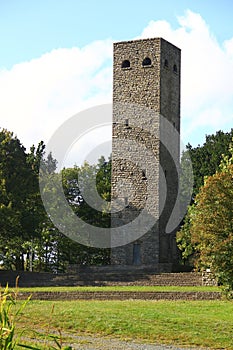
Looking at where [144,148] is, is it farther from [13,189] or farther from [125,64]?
[13,189]

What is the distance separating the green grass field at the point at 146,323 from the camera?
15.8 metres

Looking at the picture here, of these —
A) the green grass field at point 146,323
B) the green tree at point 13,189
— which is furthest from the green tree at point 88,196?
the green grass field at point 146,323

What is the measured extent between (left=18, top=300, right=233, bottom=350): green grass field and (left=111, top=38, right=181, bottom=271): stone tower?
2150 cm

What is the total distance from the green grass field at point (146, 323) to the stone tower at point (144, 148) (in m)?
21.5

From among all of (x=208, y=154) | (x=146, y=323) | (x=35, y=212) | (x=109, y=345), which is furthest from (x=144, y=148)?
(x=109, y=345)

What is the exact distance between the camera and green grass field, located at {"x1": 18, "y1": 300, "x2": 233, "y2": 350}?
1579 cm

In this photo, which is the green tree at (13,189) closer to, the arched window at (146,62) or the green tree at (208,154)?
the arched window at (146,62)

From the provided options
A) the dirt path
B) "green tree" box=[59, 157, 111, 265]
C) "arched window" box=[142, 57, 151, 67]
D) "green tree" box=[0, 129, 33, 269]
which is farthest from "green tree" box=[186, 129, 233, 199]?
the dirt path

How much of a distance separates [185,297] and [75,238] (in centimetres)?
2101

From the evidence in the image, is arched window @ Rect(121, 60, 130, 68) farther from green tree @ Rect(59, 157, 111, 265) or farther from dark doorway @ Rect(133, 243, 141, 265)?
dark doorway @ Rect(133, 243, 141, 265)

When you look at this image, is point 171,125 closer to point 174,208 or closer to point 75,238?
point 174,208

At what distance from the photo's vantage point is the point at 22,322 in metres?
17.9

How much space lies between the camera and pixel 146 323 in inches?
679

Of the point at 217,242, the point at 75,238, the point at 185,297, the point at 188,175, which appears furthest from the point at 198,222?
the point at 188,175
